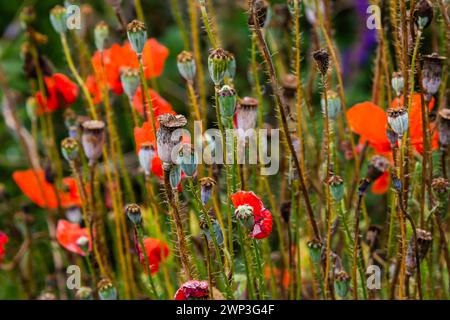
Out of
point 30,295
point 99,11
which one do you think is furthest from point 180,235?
→ point 99,11

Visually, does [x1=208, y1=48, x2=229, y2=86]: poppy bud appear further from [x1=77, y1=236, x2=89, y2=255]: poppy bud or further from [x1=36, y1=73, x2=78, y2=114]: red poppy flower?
[x1=36, y1=73, x2=78, y2=114]: red poppy flower

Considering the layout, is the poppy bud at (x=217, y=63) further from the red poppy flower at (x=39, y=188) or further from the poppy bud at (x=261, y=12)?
the red poppy flower at (x=39, y=188)

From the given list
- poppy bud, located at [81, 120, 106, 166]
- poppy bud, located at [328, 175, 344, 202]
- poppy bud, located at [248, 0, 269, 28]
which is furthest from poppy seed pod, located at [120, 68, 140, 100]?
poppy bud, located at [328, 175, 344, 202]

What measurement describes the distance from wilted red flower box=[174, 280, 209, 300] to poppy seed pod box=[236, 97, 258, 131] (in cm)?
19

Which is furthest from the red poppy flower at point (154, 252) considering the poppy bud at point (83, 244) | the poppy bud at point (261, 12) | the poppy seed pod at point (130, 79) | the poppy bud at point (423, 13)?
the poppy bud at point (423, 13)

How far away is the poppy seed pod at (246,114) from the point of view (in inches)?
30.8

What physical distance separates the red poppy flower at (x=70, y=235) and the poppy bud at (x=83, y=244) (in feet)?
0.11

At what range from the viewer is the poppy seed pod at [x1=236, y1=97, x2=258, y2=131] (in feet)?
2.57

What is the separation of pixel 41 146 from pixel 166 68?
1.18 ft

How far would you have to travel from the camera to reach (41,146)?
1.67 m

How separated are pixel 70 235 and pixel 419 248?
42cm

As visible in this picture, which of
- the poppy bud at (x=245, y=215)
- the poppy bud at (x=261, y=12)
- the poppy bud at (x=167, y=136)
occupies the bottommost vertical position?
the poppy bud at (x=245, y=215)

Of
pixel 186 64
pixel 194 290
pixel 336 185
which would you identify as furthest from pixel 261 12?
pixel 194 290
